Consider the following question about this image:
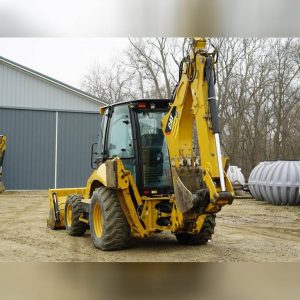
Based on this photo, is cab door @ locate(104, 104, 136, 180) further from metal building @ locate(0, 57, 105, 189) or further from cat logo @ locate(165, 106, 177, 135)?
metal building @ locate(0, 57, 105, 189)

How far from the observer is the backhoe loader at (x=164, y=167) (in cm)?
512

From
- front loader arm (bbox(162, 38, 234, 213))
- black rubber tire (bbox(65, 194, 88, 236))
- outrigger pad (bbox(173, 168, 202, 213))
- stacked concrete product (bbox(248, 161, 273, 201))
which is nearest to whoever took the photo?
front loader arm (bbox(162, 38, 234, 213))

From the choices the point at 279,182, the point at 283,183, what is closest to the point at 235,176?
the point at 279,182

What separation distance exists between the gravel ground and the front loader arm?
0.99m

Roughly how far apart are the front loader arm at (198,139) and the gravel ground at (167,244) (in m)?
0.99

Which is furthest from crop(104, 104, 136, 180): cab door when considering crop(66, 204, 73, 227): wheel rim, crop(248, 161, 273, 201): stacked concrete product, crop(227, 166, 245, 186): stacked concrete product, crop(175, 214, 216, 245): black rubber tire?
crop(227, 166, 245, 186): stacked concrete product

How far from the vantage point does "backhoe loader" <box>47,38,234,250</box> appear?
16.8ft

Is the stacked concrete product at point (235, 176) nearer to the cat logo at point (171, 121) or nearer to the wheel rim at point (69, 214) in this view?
the wheel rim at point (69, 214)

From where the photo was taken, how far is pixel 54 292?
4.93ft

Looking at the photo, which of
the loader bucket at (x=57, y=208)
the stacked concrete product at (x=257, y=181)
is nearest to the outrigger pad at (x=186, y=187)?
the loader bucket at (x=57, y=208)

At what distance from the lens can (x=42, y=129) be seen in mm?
19781

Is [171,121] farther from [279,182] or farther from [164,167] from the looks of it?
[279,182]

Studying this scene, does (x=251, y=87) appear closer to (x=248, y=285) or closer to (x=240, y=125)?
(x=240, y=125)
